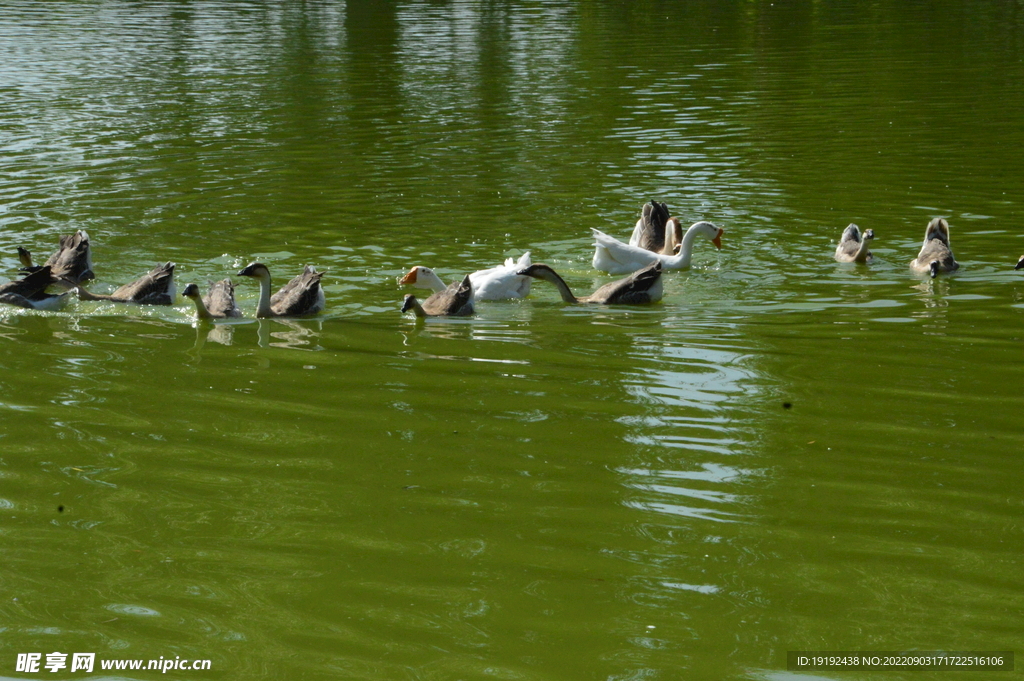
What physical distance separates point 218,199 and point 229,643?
1348 cm

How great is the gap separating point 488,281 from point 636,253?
2297 mm

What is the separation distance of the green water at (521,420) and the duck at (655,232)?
1.92ft

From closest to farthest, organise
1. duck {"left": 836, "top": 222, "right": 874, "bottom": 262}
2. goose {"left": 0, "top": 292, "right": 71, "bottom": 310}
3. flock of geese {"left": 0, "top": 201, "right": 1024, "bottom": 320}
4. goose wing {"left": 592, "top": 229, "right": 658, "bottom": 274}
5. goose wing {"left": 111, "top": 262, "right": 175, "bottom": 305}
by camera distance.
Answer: flock of geese {"left": 0, "top": 201, "right": 1024, "bottom": 320} < goose {"left": 0, "top": 292, "right": 71, "bottom": 310} < goose wing {"left": 111, "top": 262, "right": 175, "bottom": 305} < duck {"left": 836, "top": 222, "right": 874, "bottom": 262} < goose wing {"left": 592, "top": 229, "right": 658, "bottom": 274}

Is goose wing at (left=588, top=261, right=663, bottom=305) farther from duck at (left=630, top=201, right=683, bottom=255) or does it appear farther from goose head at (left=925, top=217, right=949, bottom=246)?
goose head at (left=925, top=217, right=949, bottom=246)

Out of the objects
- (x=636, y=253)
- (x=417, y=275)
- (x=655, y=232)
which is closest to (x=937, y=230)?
(x=636, y=253)

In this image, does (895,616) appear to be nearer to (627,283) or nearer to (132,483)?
(132,483)

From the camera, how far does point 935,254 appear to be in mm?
13336

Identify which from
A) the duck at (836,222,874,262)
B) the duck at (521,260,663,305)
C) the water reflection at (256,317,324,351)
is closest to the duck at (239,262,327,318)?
the water reflection at (256,317,324,351)

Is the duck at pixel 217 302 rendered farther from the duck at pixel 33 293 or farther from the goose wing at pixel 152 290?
the duck at pixel 33 293

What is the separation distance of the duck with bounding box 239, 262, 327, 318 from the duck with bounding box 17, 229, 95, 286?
244cm

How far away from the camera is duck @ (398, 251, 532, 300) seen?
1308 cm

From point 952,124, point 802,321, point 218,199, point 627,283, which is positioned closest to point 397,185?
point 218,199

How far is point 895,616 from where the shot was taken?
5797 millimetres

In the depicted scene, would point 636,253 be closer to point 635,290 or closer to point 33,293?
point 635,290
